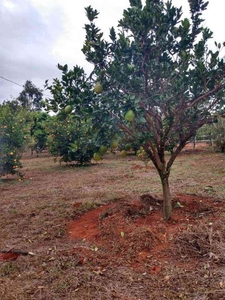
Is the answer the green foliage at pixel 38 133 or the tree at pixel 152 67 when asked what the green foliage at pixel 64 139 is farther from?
the tree at pixel 152 67

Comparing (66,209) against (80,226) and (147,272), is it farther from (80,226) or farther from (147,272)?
(147,272)

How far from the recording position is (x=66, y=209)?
515 cm

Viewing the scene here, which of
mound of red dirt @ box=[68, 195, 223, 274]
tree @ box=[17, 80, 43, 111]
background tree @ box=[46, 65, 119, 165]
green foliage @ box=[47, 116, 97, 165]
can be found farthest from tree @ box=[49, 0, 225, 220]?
tree @ box=[17, 80, 43, 111]

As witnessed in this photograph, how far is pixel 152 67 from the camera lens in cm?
325

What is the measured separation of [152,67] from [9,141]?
24.6 ft

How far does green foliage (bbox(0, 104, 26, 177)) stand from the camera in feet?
30.2

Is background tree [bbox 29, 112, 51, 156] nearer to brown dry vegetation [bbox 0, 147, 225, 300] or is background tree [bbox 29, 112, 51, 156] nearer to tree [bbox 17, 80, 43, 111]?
tree [bbox 17, 80, 43, 111]

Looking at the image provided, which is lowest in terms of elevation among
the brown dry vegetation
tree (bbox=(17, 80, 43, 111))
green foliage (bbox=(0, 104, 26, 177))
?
the brown dry vegetation

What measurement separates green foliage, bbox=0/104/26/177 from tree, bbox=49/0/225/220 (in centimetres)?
653

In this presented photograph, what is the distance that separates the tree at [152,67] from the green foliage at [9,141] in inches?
257

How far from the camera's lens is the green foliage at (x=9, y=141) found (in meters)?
9.20

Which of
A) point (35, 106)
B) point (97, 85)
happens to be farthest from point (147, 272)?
point (35, 106)

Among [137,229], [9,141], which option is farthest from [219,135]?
[137,229]

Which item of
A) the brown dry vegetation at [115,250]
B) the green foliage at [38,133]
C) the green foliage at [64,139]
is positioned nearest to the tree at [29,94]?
the green foliage at [38,133]
